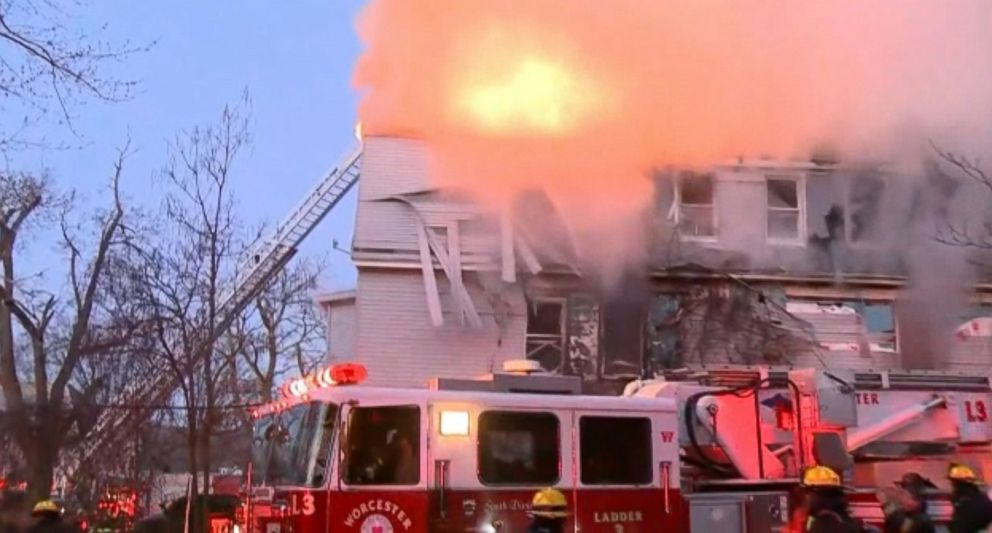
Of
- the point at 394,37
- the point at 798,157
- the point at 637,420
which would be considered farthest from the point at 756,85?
the point at 637,420

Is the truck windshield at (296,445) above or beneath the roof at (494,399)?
beneath

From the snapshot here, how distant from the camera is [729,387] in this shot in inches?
362

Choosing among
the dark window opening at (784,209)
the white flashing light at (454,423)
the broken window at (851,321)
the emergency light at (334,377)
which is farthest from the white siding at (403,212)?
the white flashing light at (454,423)

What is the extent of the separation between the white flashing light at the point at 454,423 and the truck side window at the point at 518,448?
0.42 ft

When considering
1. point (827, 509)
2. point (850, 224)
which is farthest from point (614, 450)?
point (850, 224)

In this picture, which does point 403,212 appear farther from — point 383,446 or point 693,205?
point 383,446

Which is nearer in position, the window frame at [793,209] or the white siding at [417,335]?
the white siding at [417,335]

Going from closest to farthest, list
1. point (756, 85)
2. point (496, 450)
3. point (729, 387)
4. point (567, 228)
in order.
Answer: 1. point (496, 450)
2. point (729, 387)
3. point (756, 85)
4. point (567, 228)

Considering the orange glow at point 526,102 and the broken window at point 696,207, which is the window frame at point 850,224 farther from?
the orange glow at point 526,102

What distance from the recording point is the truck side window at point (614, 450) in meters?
8.13

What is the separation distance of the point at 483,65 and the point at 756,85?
3.58 metres

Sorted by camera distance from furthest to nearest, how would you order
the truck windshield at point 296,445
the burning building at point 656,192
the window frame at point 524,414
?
the burning building at point 656,192 < the window frame at point 524,414 < the truck windshield at point 296,445

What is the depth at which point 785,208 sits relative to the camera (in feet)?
58.9

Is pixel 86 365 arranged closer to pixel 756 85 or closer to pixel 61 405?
pixel 61 405
